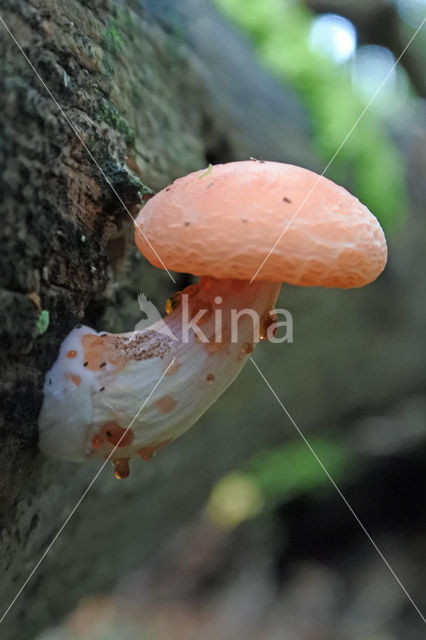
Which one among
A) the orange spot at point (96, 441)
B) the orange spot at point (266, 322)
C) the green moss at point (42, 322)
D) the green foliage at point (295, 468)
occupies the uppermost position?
the orange spot at point (266, 322)

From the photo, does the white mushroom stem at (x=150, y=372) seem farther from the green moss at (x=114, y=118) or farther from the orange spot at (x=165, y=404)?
the green moss at (x=114, y=118)

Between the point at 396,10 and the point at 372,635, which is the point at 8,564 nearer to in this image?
the point at 372,635

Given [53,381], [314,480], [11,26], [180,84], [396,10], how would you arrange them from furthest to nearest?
1. [396,10]
2. [314,480]
3. [180,84]
4. [53,381]
5. [11,26]

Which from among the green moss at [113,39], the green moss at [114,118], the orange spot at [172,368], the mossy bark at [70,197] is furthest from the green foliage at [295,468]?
the green moss at [113,39]

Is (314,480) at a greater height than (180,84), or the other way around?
(180,84)

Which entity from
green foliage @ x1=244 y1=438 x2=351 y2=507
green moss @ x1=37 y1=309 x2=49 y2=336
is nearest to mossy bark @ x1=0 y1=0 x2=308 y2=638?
green moss @ x1=37 y1=309 x2=49 y2=336

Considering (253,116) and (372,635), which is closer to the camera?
(253,116)

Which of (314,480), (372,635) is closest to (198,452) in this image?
(314,480)

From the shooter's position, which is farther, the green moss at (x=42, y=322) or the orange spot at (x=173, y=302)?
the orange spot at (x=173, y=302)

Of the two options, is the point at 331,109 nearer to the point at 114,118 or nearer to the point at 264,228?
the point at 114,118
